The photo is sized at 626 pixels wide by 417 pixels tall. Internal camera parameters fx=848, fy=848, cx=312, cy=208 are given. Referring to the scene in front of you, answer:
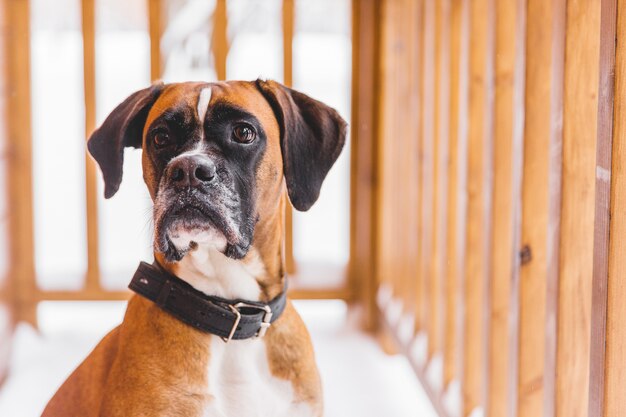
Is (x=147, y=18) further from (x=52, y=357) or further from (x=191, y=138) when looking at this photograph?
(x=191, y=138)

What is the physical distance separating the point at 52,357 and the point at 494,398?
185cm

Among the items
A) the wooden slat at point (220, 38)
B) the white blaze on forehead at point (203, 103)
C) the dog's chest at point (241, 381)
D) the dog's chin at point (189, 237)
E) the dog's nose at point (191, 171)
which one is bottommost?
the dog's chest at point (241, 381)

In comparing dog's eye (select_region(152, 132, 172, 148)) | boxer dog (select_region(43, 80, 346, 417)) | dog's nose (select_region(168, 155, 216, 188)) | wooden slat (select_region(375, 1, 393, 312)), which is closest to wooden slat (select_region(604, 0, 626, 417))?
boxer dog (select_region(43, 80, 346, 417))

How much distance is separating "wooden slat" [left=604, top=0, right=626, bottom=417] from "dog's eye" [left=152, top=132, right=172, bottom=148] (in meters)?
0.78

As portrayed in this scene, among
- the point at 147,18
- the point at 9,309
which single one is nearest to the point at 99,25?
the point at 147,18

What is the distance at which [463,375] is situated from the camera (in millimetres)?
2246

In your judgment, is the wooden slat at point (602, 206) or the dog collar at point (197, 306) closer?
the wooden slat at point (602, 206)

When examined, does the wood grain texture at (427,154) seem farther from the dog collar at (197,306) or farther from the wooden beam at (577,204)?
the dog collar at (197,306)

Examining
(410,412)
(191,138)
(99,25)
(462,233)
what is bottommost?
(410,412)

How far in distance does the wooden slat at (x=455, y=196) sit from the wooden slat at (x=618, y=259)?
913 mm

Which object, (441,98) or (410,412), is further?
(410,412)

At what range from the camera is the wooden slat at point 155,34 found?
3.41 metres

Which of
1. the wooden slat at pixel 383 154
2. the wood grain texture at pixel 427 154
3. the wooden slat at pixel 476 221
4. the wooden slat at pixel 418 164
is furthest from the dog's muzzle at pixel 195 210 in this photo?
the wooden slat at pixel 383 154

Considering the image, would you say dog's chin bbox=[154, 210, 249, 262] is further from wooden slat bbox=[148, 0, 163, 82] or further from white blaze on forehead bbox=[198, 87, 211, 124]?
wooden slat bbox=[148, 0, 163, 82]
